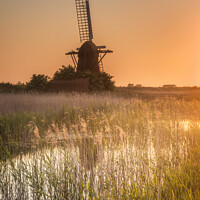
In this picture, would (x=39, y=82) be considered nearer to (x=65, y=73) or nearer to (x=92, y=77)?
(x=65, y=73)

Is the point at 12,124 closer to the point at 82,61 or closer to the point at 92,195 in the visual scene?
the point at 92,195

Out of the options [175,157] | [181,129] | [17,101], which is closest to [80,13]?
[17,101]

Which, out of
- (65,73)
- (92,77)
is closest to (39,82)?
(65,73)

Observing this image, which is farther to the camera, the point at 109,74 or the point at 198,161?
the point at 109,74

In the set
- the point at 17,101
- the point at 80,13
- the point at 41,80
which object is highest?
the point at 80,13

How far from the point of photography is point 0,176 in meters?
4.59

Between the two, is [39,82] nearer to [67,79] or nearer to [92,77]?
[67,79]

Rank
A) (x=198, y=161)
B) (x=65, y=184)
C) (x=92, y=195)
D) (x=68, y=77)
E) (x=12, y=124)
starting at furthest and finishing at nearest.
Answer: (x=68, y=77) → (x=12, y=124) → (x=198, y=161) → (x=65, y=184) → (x=92, y=195)

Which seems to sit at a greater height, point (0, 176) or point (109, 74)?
point (109, 74)

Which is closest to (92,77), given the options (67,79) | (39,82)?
(67,79)

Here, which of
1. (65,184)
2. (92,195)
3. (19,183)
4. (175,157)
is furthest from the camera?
(175,157)

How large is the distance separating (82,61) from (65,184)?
20141 millimetres

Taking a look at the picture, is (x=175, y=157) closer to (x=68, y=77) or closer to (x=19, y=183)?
(x=19, y=183)

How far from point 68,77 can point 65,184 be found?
757 inches
